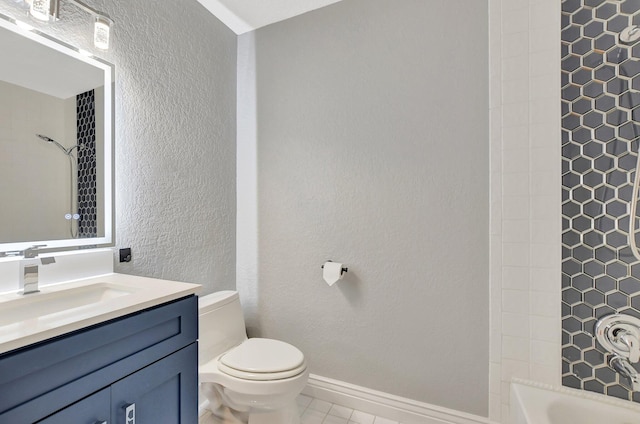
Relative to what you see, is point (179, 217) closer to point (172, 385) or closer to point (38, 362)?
point (172, 385)

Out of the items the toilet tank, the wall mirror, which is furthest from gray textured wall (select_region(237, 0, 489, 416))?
the wall mirror

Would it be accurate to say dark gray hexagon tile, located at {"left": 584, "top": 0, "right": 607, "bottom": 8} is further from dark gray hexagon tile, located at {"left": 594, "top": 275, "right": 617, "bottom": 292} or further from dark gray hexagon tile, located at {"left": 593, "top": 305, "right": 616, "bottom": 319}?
dark gray hexagon tile, located at {"left": 593, "top": 305, "right": 616, "bottom": 319}

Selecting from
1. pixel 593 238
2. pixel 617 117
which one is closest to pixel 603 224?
pixel 593 238

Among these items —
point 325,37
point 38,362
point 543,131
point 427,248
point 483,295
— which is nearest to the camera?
point 38,362

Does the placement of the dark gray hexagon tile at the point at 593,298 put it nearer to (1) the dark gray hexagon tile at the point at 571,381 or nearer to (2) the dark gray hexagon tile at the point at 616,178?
(1) the dark gray hexagon tile at the point at 571,381

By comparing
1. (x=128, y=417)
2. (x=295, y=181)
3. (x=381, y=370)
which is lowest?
(x=381, y=370)

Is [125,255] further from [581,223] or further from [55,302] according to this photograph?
[581,223]

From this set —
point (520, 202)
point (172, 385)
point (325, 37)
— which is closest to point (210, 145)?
point (325, 37)

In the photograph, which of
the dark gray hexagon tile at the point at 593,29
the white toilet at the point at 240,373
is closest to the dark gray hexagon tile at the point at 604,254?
the dark gray hexagon tile at the point at 593,29

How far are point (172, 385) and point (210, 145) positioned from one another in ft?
4.40

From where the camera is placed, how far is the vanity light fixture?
107cm

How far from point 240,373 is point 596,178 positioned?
1791 millimetres

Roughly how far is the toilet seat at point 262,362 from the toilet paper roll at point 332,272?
415mm

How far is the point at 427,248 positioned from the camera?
5.14ft
